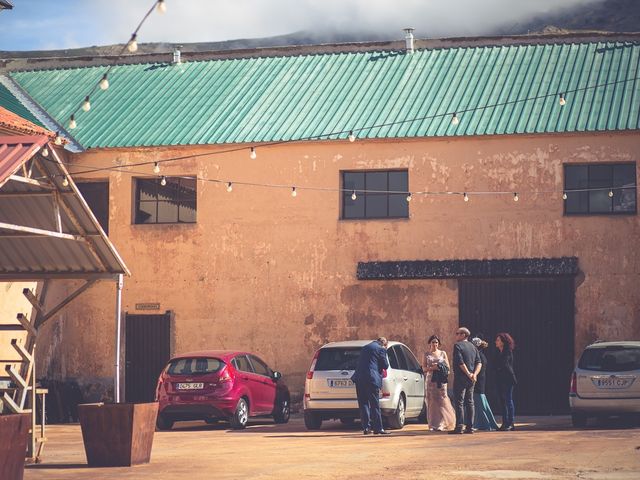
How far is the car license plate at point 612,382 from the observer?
22.6 metres

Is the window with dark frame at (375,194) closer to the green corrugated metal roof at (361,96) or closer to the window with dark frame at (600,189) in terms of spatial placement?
the green corrugated metal roof at (361,96)

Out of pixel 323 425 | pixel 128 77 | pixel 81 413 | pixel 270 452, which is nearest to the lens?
pixel 81 413

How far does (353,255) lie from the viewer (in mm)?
29797

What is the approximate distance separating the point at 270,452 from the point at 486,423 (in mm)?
5954

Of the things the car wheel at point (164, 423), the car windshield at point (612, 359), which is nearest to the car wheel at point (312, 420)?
the car wheel at point (164, 423)

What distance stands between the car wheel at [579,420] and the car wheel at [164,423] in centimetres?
774

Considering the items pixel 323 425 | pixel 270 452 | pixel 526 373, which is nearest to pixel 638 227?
pixel 526 373

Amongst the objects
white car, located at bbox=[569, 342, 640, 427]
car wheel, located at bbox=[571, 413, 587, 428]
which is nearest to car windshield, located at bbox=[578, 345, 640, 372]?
white car, located at bbox=[569, 342, 640, 427]

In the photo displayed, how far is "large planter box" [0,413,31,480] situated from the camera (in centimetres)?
Result: 1180

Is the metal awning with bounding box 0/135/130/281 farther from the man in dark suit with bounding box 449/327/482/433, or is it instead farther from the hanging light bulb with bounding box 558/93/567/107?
the hanging light bulb with bounding box 558/93/567/107

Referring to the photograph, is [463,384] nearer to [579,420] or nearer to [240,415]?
[579,420]

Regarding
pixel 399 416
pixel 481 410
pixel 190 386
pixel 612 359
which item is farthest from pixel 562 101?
pixel 190 386

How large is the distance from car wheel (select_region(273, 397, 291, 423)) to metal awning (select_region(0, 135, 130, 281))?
9387 mm

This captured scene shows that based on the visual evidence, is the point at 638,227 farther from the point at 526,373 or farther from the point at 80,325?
the point at 80,325
